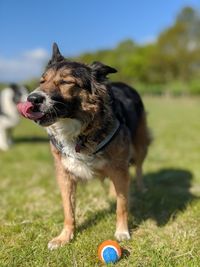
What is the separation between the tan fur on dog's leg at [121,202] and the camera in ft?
14.1

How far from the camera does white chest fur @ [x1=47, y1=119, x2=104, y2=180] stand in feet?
13.2

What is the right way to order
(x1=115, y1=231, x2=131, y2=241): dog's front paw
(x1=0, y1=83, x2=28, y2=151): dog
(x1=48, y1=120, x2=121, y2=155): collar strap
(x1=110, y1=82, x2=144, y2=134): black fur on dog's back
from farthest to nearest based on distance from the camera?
(x1=0, y1=83, x2=28, y2=151): dog
(x1=110, y1=82, x2=144, y2=134): black fur on dog's back
(x1=115, y1=231, x2=131, y2=241): dog's front paw
(x1=48, y1=120, x2=121, y2=155): collar strap

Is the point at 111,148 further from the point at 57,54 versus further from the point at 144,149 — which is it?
the point at 144,149

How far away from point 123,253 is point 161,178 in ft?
11.5

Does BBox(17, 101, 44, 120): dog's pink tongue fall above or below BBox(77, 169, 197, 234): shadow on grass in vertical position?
above

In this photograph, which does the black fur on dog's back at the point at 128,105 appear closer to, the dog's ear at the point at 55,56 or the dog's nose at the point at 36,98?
the dog's ear at the point at 55,56

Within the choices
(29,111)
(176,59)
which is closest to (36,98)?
(29,111)

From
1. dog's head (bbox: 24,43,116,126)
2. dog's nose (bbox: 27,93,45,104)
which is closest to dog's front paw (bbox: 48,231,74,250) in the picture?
dog's head (bbox: 24,43,116,126)

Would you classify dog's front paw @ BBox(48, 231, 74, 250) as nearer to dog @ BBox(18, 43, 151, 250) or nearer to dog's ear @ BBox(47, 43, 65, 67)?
dog @ BBox(18, 43, 151, 250)

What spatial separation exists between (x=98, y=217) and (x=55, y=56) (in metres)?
2.14

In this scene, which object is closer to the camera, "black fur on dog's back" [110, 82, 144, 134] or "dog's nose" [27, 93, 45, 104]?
"dog's nose" [27, 93, 45, 104]

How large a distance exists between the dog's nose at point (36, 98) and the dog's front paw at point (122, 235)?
1835mm

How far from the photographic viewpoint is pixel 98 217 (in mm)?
4883

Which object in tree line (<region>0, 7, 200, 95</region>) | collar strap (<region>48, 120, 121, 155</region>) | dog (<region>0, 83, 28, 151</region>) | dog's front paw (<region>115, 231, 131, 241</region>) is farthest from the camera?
tree line (<region>0, 7, 200, 95</region>)
